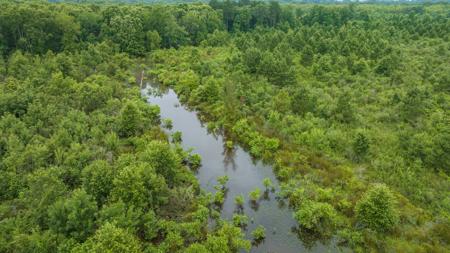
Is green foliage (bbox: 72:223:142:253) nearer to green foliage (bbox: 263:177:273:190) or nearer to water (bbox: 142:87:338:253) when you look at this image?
water (bbox: 142:87:338:253)

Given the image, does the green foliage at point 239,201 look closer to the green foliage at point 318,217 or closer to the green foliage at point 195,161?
the green foliage at point 318,217

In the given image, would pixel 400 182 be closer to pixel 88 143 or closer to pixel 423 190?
pixel 423 190

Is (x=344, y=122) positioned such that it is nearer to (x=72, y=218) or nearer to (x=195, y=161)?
(x=195, y=161)

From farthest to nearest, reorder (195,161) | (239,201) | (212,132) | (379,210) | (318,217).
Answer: (212,132) → (195,161) → (239,201) → (318,217) → (379,210)

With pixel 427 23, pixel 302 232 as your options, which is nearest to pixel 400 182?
pixel 302 232

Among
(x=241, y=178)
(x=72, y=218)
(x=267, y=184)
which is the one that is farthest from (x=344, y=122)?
(x=72, y=218)

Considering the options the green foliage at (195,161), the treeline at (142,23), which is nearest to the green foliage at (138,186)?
the green foliage at (195,161)

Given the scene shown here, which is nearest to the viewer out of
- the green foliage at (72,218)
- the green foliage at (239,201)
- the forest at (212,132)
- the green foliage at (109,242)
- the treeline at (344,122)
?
the green foliage at (109,242)
